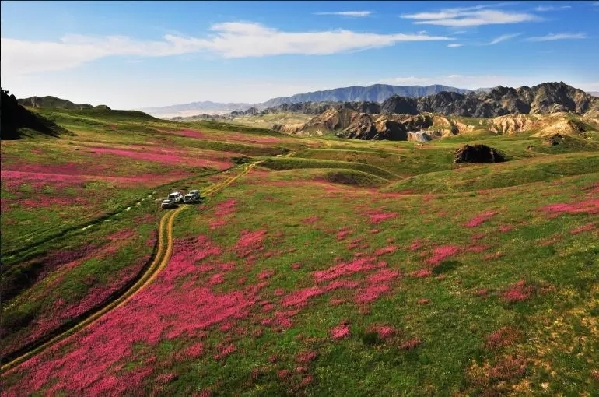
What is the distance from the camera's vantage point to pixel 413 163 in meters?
125

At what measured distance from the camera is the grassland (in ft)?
88.4

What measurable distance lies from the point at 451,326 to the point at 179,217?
4820 cm

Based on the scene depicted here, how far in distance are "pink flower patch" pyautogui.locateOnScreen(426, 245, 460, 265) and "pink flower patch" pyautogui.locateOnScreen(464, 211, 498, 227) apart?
20.7 feet

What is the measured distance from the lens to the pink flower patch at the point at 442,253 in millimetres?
40094

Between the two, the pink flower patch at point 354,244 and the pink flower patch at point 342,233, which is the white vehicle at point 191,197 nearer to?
the pink flower patch at point 342,233

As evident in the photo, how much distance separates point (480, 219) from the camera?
48000 millimetres

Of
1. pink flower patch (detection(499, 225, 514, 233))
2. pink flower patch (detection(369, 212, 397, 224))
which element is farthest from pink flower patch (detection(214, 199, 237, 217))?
pink flower patch (detection(499, 225, 514, 233))

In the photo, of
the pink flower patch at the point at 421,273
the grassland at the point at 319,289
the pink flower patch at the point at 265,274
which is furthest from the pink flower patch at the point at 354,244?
the pink flower patch at the point at 421,273

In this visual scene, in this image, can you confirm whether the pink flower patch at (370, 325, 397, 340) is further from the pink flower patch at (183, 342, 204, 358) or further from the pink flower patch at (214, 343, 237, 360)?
the pink flower patch at (183, 342, 204, 358)

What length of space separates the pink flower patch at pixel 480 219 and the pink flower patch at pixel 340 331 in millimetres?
21876

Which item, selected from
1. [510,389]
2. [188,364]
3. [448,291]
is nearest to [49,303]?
[188,364]

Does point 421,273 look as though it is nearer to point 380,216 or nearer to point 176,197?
point 380,216

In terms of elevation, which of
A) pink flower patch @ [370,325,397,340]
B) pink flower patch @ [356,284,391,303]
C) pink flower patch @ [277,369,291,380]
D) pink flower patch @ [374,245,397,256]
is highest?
pink flower patch @ [374,245,397,256]

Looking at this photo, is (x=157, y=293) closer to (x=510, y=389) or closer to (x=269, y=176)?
(x=510, y=389)
